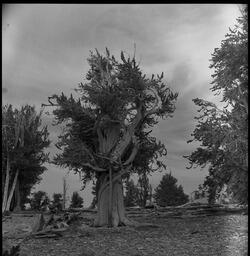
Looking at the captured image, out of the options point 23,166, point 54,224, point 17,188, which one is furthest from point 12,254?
point 17,188

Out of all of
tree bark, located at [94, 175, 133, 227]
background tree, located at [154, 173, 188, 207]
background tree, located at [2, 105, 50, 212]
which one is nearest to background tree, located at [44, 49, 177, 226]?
tree bark, located at [94, 175, 133, 227]

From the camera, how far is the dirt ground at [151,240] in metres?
13.9

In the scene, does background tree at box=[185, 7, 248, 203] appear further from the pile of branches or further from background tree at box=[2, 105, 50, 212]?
background tree at box=[2, 105, 50, 212]

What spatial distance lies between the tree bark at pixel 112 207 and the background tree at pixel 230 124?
5.56 m

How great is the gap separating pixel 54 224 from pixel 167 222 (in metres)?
6.13

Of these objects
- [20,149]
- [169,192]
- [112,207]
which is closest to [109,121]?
[112,207]

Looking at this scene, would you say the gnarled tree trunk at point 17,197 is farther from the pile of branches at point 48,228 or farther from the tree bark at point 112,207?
the pile of branches at point 48,228

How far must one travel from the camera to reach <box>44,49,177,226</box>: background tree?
2139 centimetres

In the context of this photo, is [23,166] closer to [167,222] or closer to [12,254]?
[167,222]

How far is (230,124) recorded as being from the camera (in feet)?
49.3

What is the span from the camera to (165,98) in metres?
22.8

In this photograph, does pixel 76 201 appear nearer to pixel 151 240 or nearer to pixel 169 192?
pixel 169 192

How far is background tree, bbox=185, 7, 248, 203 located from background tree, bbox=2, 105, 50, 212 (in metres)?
19.6

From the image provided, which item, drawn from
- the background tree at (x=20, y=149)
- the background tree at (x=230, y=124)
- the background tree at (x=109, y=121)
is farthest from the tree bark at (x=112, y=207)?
the background tree at (x=20, y=149)
